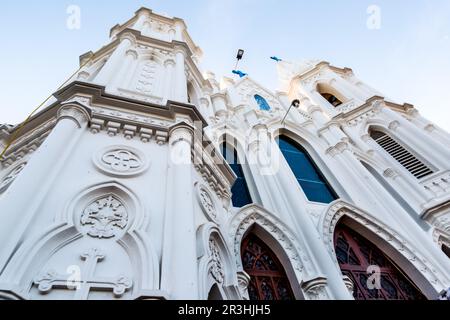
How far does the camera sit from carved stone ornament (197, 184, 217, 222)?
5.56 meters

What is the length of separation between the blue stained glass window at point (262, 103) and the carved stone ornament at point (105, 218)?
12.3 metres

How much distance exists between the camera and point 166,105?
260 inches

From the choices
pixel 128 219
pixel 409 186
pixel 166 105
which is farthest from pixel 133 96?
pixel 409 186

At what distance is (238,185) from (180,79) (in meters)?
3.64

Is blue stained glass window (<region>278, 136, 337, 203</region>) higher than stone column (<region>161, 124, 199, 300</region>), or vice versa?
blue stained glass window (<region>278, 136, 337, 203</region>)

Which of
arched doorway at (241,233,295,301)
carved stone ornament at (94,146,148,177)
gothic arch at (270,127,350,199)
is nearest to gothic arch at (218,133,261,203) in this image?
arched doorway at (241,233,295,301)

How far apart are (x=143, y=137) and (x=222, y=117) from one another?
21.5 feet

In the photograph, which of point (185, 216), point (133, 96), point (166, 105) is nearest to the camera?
point (185, 216)

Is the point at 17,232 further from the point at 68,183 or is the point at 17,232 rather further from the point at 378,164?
the point at 378,164

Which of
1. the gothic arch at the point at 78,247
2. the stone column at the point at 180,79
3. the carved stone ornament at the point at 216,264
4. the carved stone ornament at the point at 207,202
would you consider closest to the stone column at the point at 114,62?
the stone column at the point at 180,79

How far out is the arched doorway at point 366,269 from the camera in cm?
709

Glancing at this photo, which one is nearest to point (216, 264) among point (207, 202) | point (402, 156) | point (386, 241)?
point (207, 202)

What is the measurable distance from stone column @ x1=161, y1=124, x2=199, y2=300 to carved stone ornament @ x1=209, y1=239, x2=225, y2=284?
891 millimetres

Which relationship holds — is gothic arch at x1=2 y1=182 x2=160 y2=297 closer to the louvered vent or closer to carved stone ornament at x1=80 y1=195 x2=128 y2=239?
carved stone ornament at x1=80 y1=195 x2=128 y2=239
